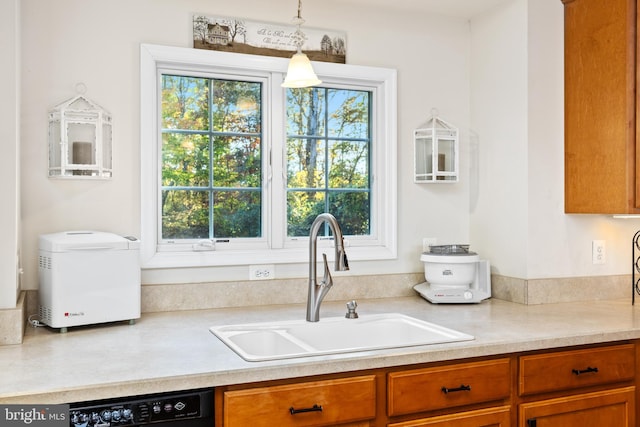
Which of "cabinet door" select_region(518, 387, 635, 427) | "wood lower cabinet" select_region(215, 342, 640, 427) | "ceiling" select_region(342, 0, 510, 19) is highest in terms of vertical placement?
"ceiling" select_region(342, 0, 510, 19)

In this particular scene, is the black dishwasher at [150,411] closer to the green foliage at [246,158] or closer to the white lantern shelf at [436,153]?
the green foliage at [246,158]

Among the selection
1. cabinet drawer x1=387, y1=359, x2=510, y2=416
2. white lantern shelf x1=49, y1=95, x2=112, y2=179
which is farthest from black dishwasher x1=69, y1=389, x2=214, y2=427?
white lantern shelf x1=49, y1=95, x2=112, y2=179

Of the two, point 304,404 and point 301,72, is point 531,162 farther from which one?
point 304,404

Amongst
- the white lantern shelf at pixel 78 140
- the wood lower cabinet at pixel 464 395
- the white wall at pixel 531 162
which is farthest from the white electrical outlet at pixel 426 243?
the white lantern shelf at pixel 78 140

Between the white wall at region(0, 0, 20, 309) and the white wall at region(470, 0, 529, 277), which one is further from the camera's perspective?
the white wall at region(470, 0, 529, 277)

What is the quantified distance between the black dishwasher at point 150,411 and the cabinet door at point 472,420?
607 millimetres

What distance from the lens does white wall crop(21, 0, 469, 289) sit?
2344 mm

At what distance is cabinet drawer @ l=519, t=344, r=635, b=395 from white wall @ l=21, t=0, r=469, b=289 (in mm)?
959

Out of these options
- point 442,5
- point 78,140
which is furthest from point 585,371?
point 78,140

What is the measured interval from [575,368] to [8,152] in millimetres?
2045

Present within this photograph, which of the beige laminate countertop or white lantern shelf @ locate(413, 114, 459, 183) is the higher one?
white lantern shelf @ locate(413, 114, 459, 183)

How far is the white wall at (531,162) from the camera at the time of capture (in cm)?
275

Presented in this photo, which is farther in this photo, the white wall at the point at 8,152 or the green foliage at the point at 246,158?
the green foliage at the point at 246,158

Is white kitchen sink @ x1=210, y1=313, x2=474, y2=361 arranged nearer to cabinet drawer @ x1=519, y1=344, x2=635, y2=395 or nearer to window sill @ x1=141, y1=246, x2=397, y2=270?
cabinet drawer @ x1=519, y1=344, x2=635, y2=395
